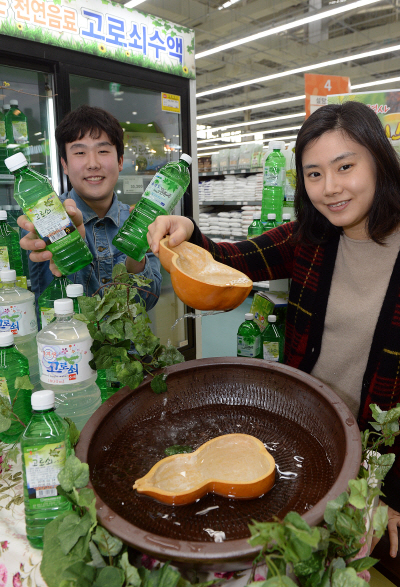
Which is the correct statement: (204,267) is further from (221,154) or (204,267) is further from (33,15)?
(221,154)

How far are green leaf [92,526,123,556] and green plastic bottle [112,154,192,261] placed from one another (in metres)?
1.03

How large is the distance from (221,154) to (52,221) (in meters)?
6.04

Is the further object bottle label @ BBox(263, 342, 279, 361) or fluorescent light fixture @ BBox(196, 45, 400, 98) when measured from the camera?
fluorescent light fixture @ BBox(196, 45, 400, 98)

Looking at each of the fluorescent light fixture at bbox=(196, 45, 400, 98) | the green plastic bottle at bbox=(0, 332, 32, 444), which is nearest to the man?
the green plastic bottle at bbox=(0, 332, 32, 444)

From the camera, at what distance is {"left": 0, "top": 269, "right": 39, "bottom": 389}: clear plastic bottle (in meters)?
1.15

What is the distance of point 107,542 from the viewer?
60cm

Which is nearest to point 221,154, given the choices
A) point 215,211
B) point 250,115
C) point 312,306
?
point 215,211

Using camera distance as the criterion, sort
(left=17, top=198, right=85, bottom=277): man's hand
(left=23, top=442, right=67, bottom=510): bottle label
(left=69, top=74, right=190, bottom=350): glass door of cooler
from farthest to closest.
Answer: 1. (left=69, top=74, right=190, bottom=350): glass door of cooler
2. (left=17, top=198, right=85, bottom=277): man's hand
3. (left=23, top=442, right=67, bottom=510): bottle label

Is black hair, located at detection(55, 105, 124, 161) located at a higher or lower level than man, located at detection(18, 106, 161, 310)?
higher

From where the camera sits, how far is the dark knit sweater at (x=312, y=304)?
1.39 meters

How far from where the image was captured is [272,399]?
1.07m

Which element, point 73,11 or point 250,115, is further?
point 250,115

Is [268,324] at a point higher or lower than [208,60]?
lower

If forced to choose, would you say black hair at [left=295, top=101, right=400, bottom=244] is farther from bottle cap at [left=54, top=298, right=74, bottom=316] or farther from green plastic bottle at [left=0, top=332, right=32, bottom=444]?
green plastic bottle at [left=0, top=332, right=32, bottom=444]
